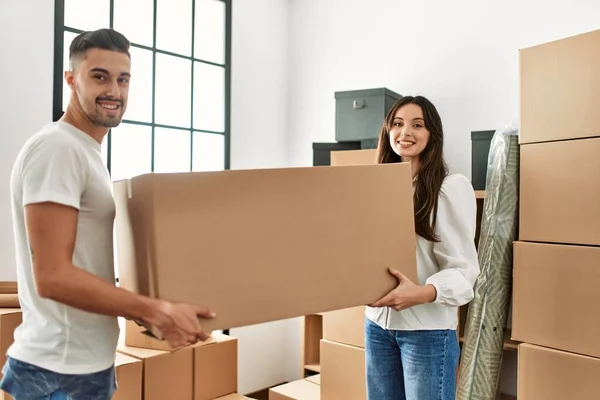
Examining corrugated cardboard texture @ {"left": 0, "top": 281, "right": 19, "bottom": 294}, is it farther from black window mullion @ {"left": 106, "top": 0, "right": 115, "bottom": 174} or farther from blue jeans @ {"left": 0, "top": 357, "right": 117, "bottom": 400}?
blue jeans @ {"left": 0, "top": 357, "right": 117, "bottom": 400}

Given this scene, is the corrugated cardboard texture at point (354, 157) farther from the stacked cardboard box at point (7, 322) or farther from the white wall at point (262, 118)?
the stacked cardboard box at point (7, 322)

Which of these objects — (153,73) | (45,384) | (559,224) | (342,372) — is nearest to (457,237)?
(559,224)

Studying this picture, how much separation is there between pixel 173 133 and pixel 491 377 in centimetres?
199

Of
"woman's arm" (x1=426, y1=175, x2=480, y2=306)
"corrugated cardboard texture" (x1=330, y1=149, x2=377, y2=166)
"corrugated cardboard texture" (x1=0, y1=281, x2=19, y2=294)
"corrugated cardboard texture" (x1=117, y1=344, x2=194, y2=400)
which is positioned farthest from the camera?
"corrugated cardboard texture" (x1=330, y1=149, x2=377, y2=166)

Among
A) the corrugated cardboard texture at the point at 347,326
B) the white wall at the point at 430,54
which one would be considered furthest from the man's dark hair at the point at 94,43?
the white wall at the point at 430,54

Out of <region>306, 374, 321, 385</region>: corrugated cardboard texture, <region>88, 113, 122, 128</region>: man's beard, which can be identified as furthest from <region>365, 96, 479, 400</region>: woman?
<region>306, 374, 321, 385</region>: corrugated cardboard texture

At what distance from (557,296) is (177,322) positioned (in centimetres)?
142

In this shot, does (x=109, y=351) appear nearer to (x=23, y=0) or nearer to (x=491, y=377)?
(x=491, y=377)

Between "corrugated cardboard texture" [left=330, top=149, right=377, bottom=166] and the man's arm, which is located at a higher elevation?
"corrugated cardboard texture" [left=330, top=149, right=377, bottom=166]

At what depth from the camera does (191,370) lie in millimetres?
2367

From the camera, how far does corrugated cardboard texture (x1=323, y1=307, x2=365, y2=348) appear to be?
2432 mm

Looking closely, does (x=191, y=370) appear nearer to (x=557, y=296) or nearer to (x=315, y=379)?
(x=315, y=379)

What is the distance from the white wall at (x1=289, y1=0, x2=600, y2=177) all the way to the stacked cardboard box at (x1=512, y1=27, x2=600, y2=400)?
531 millimetres

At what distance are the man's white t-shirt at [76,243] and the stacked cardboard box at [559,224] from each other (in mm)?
1489
